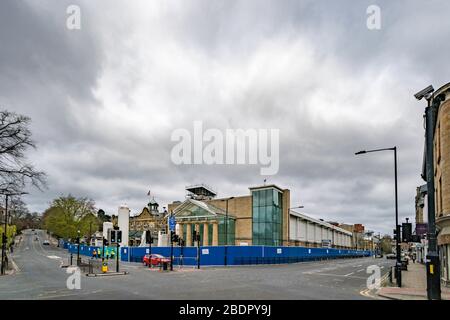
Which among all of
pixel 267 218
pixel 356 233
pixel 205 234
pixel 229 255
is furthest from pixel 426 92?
pixel 356 233

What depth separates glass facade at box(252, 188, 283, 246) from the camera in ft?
212

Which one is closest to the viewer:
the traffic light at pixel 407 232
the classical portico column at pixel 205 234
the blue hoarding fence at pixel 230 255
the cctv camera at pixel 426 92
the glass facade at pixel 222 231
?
the cctv camera at pixel 426 92

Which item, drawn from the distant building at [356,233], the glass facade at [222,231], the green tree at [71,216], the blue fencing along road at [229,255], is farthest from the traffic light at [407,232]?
the distant building at [356,233]

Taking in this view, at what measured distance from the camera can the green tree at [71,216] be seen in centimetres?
9162

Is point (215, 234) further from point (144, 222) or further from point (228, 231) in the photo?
point (144, 222)

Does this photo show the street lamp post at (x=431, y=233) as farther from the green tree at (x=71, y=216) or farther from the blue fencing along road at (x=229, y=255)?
the green tree at (x=71, y=216)

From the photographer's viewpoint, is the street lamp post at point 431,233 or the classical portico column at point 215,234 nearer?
the street lamp post at point 431,233

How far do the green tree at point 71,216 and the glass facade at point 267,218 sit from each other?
4418 centimetres

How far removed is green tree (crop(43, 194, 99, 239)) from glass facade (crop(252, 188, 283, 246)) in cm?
4418

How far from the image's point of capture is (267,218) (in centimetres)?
6506

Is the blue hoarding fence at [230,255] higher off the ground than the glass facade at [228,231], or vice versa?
the glass facade at [228,231]

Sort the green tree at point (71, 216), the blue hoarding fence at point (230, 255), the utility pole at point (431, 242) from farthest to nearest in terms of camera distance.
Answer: the green tree at point (71, 216)
the blue hoarding fence at point (230, 255)
the utility pole at point (431, 242)
